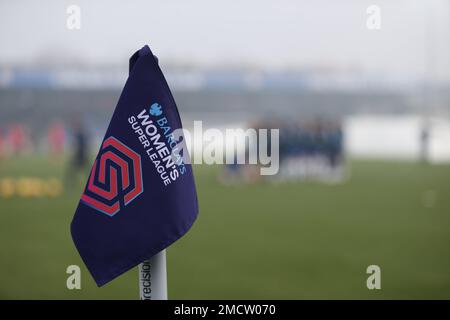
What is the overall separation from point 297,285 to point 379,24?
2508 millimetres

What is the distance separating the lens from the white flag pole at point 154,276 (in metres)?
1.99

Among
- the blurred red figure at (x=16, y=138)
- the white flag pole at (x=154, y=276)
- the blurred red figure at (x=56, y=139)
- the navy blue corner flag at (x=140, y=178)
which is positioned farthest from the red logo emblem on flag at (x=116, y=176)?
the blurred red figure at (x=16, y=138)

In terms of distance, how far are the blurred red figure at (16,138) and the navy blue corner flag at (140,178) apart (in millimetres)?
26744

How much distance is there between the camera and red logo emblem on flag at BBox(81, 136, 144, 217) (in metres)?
1.87

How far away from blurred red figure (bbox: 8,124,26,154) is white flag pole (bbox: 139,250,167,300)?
26666 millimetres

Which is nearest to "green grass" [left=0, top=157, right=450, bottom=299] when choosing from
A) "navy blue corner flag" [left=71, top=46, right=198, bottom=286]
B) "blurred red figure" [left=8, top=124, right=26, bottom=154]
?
"navy blue corner flag" [left=71, top=46, right=198, bottom=286]

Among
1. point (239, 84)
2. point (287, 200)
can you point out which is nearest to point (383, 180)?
point (287, 200)

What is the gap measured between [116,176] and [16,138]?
1082 inches

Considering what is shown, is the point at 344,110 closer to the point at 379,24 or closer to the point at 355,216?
the point at 355,216

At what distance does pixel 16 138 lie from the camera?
27.5m

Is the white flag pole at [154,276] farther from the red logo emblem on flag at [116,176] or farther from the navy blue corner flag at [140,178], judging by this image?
the red logo emblem on flag at [116,176]

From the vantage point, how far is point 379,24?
4836 millimetres

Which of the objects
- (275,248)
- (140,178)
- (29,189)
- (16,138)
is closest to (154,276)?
(140,178)
